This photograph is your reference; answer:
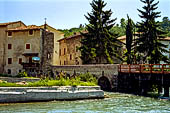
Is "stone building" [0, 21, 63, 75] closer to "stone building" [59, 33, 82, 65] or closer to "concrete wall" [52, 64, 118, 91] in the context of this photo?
"concrete wall" [52, 64, 118, 91]

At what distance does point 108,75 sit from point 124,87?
2.78 m

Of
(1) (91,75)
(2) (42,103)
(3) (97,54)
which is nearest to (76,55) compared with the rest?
(3) (97,54)

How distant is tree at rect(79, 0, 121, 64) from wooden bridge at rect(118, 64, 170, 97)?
8.23 m

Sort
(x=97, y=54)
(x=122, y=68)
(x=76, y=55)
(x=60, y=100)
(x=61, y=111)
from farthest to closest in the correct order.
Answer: (x=76, y=55)
(x=97, y=54)
(x=122, y=68)
(x=60, y=100)
(x=61, y=111)

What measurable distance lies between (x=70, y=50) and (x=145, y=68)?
26876mm

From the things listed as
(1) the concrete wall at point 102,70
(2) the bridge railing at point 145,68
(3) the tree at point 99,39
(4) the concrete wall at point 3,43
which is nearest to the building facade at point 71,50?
(3) the tree at point 99,39

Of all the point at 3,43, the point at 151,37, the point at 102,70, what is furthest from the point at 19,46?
the point at 151,37

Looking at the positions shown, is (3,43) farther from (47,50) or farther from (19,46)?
(47,50)

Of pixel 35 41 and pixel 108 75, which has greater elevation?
pixel 35 41

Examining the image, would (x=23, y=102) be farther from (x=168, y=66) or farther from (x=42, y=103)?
(x=168, y=66)

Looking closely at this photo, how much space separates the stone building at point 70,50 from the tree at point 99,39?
7.72m

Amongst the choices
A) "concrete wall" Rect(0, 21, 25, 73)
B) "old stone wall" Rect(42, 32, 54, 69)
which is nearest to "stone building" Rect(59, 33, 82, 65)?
"old stone wall" Rect(42, 32, 54, 69)

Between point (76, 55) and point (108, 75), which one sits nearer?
point (108, 75)

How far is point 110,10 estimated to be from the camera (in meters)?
41.7
